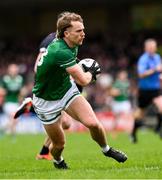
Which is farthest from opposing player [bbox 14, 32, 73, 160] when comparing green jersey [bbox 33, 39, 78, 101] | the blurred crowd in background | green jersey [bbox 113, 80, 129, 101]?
the blurred crowd in background

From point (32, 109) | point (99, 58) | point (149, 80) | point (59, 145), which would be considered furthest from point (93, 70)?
point (99, 58)

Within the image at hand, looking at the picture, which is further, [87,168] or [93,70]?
[87,168]

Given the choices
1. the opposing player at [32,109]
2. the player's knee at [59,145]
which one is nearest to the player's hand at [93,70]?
the player's knee at [59,145]

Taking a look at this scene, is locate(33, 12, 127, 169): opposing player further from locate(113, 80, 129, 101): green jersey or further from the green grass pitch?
locate(113, 80, 129, 101): green jersey

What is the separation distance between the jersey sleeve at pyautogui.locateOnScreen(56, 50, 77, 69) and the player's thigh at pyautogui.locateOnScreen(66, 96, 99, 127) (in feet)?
2.04

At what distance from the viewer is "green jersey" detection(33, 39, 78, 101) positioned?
30.3 feet

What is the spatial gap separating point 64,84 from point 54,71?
283mm

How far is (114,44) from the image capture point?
123 feet

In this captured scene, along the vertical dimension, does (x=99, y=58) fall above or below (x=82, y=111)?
below

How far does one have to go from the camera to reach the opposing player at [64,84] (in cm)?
927

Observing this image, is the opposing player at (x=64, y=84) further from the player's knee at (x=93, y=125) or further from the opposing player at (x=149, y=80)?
the opposing player at (x=149, y=80)

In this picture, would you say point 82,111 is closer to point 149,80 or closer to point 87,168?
point 87,168

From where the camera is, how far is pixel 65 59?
9203 millimetres

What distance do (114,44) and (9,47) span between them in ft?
19.2
